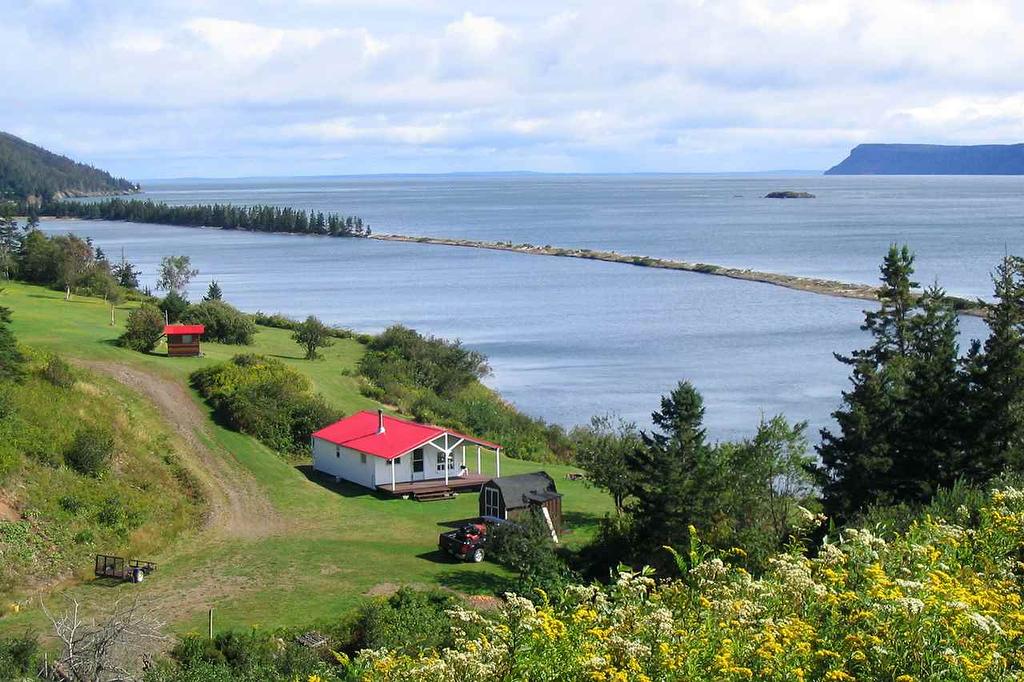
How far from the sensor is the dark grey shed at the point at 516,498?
109 feet

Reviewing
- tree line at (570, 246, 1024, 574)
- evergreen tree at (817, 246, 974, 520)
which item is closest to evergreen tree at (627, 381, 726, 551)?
tree line at (570, 246, 1024, 574)

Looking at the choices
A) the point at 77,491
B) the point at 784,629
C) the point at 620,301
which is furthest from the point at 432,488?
the point at 620,301

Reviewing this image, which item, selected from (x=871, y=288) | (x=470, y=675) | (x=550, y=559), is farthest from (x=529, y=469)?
(x=871, y=288)

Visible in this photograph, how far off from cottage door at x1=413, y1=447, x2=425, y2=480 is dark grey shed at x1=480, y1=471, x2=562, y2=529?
5.36 m

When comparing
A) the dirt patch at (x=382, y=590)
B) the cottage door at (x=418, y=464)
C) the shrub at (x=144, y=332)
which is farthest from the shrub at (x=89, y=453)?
the shrub at (x=144, y=332)

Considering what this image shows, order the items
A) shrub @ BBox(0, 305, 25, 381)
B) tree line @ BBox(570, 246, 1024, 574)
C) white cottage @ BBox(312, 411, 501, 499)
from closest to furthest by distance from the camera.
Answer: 1. tree line @ BBox(570, 246, 1024, 574)
2. shrub @ BBox(0, 305, 25, 381)
3. white cottage @ BBox(312, 411, 501, 499)

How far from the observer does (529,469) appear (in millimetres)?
43531

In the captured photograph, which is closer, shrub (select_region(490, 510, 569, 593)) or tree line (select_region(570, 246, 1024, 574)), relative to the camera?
tree line (select_region(570, 246, 1024, 574))

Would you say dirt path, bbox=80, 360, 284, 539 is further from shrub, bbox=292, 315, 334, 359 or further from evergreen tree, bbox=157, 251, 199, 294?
evergreen tree, bbox=157, 251, 199, 294

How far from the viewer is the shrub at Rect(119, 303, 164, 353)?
164 ft

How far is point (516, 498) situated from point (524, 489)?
21.9 inches

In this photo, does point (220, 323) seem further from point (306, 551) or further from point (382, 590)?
point (382, 590)

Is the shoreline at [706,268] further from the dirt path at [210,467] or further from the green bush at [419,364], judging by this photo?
Result: the dirt path at [210,467]

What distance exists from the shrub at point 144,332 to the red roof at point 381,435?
12.8 meters
